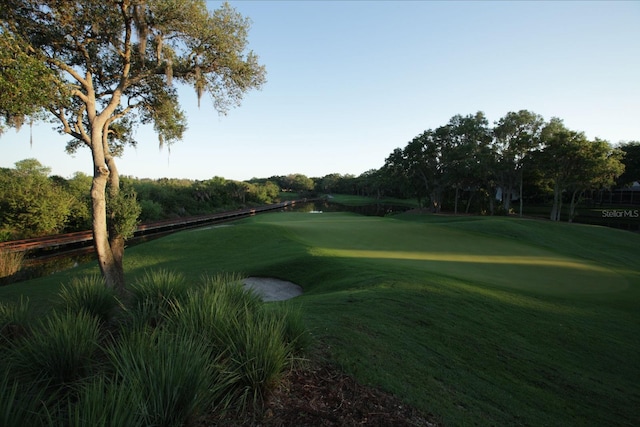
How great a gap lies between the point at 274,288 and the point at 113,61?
377 inches

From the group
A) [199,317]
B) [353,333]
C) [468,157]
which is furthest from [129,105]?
[468,157]

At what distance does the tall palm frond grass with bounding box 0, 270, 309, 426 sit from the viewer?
2221 mm

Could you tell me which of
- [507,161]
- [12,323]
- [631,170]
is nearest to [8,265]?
[12,323]

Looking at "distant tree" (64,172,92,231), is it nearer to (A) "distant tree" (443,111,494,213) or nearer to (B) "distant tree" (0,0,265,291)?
(B) "distant tree" (0,0,265,291)

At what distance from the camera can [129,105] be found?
442 inches

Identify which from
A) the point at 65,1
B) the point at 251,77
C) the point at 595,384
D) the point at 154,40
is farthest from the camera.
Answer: the point at 251,77

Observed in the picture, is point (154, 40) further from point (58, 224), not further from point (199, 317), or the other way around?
point (58, 224)

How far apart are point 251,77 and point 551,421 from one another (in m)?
11.6

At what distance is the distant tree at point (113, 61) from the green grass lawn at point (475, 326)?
4993mm

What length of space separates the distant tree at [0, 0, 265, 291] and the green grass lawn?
4.99m

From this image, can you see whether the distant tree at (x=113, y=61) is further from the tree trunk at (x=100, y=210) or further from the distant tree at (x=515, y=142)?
the distant tree at (x=515, y=142)

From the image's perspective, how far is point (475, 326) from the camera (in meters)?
6.58

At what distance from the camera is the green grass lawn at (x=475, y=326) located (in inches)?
170

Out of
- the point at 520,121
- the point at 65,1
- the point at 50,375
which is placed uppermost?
the point at 520,121
